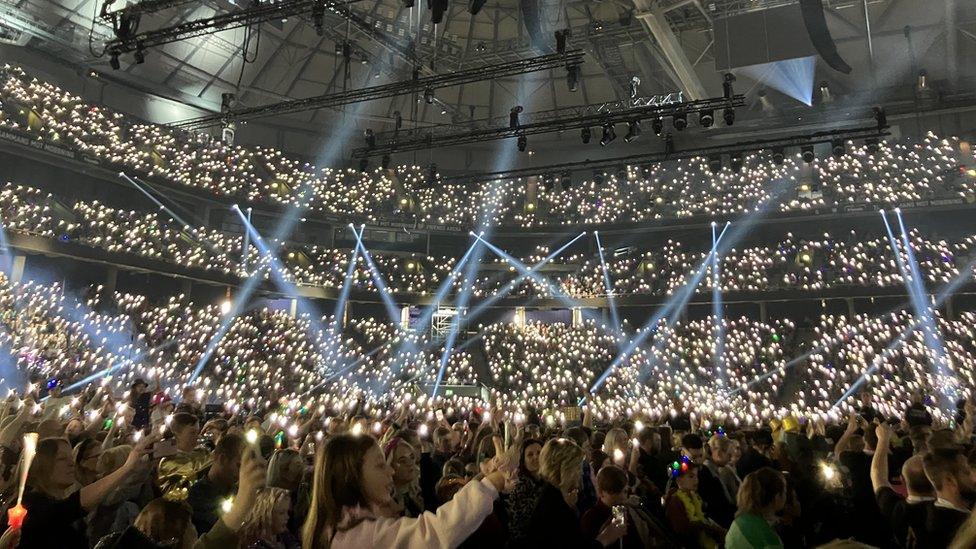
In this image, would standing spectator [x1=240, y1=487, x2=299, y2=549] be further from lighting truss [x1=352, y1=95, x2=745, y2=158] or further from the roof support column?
the roof support column

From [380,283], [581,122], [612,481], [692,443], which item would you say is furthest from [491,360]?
[612,481]

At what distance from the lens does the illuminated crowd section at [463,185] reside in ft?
73.0

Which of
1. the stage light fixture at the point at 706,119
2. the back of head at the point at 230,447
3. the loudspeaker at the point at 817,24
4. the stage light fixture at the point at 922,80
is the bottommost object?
the back of head at the point at 230,447

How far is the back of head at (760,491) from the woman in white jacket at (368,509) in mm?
2147

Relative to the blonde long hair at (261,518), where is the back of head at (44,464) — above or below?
above

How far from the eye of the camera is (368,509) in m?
2.34

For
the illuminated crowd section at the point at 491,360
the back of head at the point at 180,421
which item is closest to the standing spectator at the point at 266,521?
the back of head at the point at 180,421

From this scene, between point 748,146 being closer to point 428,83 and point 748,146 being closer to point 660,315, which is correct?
point 428,83

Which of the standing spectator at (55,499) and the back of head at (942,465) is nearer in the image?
the standing spectator at (55,499)

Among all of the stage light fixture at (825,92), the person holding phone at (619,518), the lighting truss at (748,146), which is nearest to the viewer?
the person holding phone at (619,518)

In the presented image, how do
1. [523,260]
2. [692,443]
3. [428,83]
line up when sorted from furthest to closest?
[523,260] → [428,83] → [692,443]

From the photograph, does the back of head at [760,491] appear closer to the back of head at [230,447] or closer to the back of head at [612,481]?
the back of head at [612,481]

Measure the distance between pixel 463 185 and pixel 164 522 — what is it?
26417 mm

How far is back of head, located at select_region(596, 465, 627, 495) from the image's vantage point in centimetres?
414
